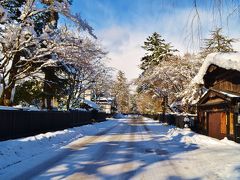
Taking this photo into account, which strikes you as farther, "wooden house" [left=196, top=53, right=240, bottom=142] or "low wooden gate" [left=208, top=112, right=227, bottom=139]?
"low wooden gate" [left=208, top=112, right=227, bottom=139]

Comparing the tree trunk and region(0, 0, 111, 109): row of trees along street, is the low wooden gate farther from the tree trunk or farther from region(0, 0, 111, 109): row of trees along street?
the tree trunk

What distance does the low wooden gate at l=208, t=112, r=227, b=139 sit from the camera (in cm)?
2172

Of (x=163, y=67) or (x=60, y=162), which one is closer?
(x=60, y=162)

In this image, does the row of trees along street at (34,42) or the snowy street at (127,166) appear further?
the row of trees along street at (34,42)

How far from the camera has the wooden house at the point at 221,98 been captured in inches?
766

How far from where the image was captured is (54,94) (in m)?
30.3

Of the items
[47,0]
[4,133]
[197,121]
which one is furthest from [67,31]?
[197,121]

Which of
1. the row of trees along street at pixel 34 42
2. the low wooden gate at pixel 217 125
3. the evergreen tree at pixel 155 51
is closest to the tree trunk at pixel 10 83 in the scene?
the row of trees along street at pixel 34 42

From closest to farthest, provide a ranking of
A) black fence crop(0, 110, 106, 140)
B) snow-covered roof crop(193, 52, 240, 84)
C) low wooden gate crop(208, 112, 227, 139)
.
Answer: black fence crop(0, 110, 106, 140) < snow-covered roof crop(193, 52, 240, 84) < low wooden gate crop(208, 112, 227, 139)

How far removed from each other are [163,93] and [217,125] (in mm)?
30209

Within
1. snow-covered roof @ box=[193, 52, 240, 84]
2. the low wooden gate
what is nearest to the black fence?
snow-covered roof @ box=[193, 52, 240, 84]

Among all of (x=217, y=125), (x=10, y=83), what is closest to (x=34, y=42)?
(x=10, y=83)

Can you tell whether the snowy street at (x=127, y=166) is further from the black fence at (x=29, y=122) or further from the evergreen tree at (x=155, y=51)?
the evergreen tree at (x=155, y=51)

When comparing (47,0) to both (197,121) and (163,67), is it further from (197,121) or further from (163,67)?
(163,67)
